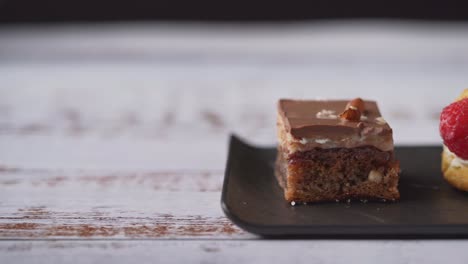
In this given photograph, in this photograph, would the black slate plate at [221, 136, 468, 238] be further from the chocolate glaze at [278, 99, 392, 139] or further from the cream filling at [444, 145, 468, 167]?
the chocolate glaze at [278, 99, 392, 139]

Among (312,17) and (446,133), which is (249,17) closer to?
(312,17)

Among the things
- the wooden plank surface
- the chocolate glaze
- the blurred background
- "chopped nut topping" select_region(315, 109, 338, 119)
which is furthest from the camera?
the blurred background

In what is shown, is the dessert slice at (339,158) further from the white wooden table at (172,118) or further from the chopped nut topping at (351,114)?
the white wooden table at (172,118)

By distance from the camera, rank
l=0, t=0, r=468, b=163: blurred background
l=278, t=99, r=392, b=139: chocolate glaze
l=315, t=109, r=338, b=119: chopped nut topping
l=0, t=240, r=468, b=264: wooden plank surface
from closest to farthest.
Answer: l=0, t=240, r=468, b=264: wooden plank surface, l=278, t=99, r=392, b=139: chocolate glaze, l=315, t=109, r=338, b=119: chopped nut topping, l=0, t=0, r=468, b=163: blurred background

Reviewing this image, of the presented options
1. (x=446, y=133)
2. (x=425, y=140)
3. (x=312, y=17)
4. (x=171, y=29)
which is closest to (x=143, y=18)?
(x=171, y=29)

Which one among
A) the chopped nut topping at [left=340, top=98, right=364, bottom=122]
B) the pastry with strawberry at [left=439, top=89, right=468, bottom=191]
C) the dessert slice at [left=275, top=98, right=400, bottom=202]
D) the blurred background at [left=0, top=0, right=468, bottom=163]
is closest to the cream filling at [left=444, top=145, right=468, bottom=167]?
the pastry with strawberry at [left=439, top=89, right=468, bottom=191]

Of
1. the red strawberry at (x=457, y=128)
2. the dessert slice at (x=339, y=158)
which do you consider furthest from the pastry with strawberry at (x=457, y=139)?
the dessert slice at (x=339, y=158)
